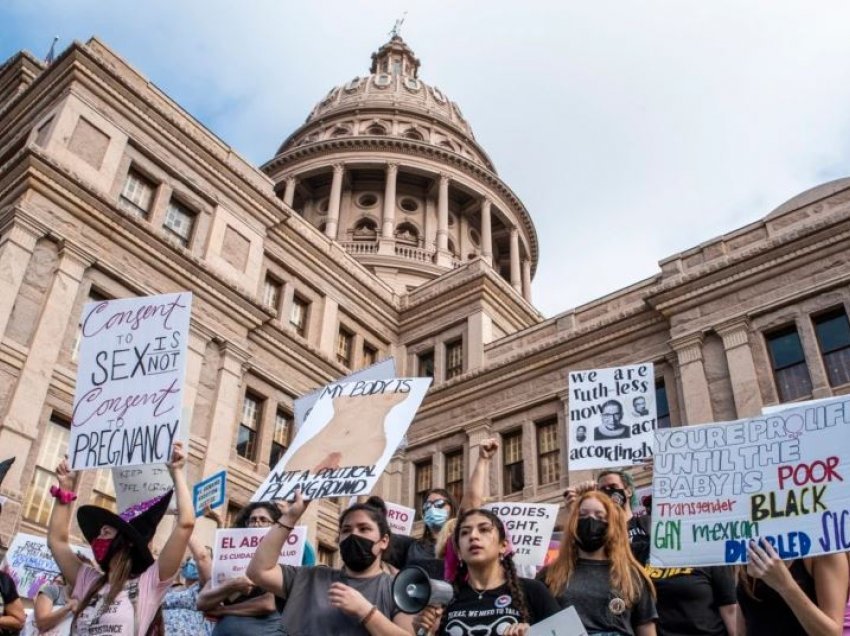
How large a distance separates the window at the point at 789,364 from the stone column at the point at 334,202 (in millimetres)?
25953

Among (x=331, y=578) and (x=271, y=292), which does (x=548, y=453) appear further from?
(x=331, y=578)

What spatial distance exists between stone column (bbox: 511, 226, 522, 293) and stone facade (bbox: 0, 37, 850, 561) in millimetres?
14732

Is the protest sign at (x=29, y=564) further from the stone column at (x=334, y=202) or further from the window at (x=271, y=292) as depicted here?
the stone column at (x=334, y=202)

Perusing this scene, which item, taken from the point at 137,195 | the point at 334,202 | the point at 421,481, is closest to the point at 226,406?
the point at 137,195

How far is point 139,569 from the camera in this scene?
17.2 ft

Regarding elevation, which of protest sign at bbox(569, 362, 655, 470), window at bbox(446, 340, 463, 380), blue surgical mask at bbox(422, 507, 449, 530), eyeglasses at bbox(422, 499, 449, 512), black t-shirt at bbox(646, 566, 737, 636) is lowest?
black t-shirt at bbox(646, 566, 737, 636)

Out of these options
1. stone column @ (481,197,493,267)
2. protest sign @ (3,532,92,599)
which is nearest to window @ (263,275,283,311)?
protest sign @ (3,532,92,599)

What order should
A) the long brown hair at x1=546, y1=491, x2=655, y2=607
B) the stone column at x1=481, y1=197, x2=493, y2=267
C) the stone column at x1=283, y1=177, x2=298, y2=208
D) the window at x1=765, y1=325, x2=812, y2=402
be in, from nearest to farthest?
the long brown hair at x1=546, y1=491, x2=655, y2=607 < the window at x1=765, y1=325, x2=812, y2=402 < the stone column at x1=481, y1=197, x2=493, y2=267 < the stone column at x1=283, y1=177, x2=298, y2=208

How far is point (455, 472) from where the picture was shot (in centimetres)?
2323

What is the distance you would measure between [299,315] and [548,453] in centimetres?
885

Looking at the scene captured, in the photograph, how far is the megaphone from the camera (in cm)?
396

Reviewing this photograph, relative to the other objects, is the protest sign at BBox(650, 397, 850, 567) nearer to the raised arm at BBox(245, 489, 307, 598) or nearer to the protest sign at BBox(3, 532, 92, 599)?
the raised arm at BBox(245, 489, 307, 598)

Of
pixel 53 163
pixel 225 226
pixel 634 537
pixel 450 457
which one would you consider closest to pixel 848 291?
pixel 450 457

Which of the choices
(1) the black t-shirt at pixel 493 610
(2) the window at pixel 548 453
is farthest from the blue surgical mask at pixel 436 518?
(2) the window at pixel 548 453
